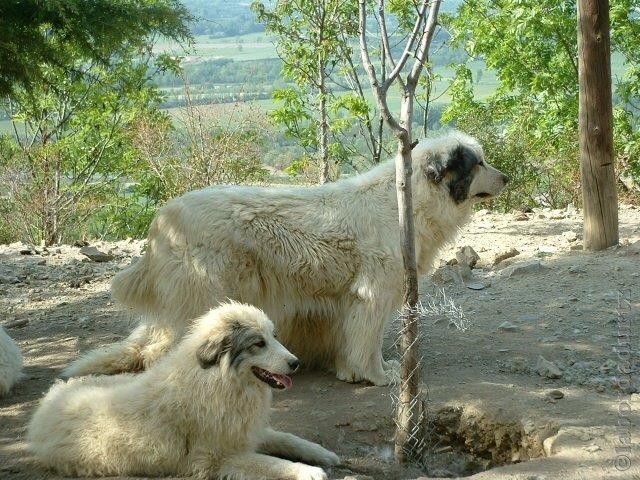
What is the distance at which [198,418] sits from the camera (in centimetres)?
521

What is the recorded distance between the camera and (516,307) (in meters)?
8.42

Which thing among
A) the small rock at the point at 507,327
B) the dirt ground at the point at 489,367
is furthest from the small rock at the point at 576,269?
the small rock at the point at 507,327

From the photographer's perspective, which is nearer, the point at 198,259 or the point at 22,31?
the point at 198,259

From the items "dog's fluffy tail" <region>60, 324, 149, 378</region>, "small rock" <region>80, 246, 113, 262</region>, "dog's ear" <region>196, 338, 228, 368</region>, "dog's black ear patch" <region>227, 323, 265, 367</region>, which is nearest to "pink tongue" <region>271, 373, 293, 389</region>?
"dog's black ear patch" <region>227, 323, 265, 367</region>

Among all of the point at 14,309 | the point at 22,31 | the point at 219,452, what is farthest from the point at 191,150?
the point at 219,452

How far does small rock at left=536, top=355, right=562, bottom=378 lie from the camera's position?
259 inches

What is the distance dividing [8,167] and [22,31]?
380 inches

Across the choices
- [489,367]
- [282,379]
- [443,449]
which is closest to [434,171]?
[489,367]

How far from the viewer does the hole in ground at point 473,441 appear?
5605 millimetres

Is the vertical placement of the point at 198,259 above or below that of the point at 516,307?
above

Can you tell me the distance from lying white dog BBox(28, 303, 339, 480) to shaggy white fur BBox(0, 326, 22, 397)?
1.67m

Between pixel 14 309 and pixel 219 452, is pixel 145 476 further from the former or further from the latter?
pixel 14 309

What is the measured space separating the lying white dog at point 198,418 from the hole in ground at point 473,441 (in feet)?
4.00

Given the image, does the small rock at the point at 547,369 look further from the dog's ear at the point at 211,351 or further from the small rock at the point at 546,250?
the small rock at the point at 546,250
